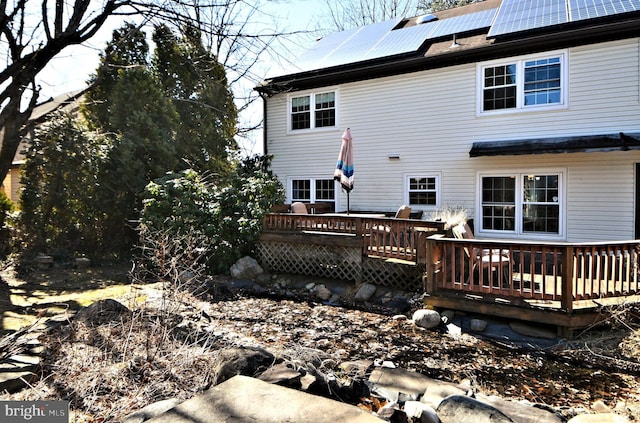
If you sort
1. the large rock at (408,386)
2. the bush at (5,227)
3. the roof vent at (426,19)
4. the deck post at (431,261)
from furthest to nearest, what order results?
the roof vent at (426,19), the bush at (5,227), the deck post at (431,261), the large rock at (408,386)

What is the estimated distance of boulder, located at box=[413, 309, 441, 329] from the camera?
627cm

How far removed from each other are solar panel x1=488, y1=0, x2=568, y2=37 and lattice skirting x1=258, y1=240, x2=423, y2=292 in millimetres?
6388

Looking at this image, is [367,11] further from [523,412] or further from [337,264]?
[523,412]

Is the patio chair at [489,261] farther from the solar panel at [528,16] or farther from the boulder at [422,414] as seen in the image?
the solar panel at [528,16]

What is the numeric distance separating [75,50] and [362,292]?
927cm

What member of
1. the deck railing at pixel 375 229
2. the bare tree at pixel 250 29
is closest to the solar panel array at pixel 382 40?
the bare tree at pixel 250 29

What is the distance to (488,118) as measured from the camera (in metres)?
10.3

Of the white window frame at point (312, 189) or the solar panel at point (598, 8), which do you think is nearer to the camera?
the solar panel at point (598, 8)

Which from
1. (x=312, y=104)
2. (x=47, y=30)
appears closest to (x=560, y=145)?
(x=312, y=104)

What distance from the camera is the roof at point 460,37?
8.90 meters

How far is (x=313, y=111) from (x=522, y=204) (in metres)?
6.92

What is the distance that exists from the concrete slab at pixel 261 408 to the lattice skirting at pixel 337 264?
16.8ft

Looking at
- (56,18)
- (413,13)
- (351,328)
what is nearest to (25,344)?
(351,328)

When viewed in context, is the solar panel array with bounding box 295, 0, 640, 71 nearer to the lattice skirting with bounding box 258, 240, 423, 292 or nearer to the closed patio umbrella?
the closed patio umbrella
